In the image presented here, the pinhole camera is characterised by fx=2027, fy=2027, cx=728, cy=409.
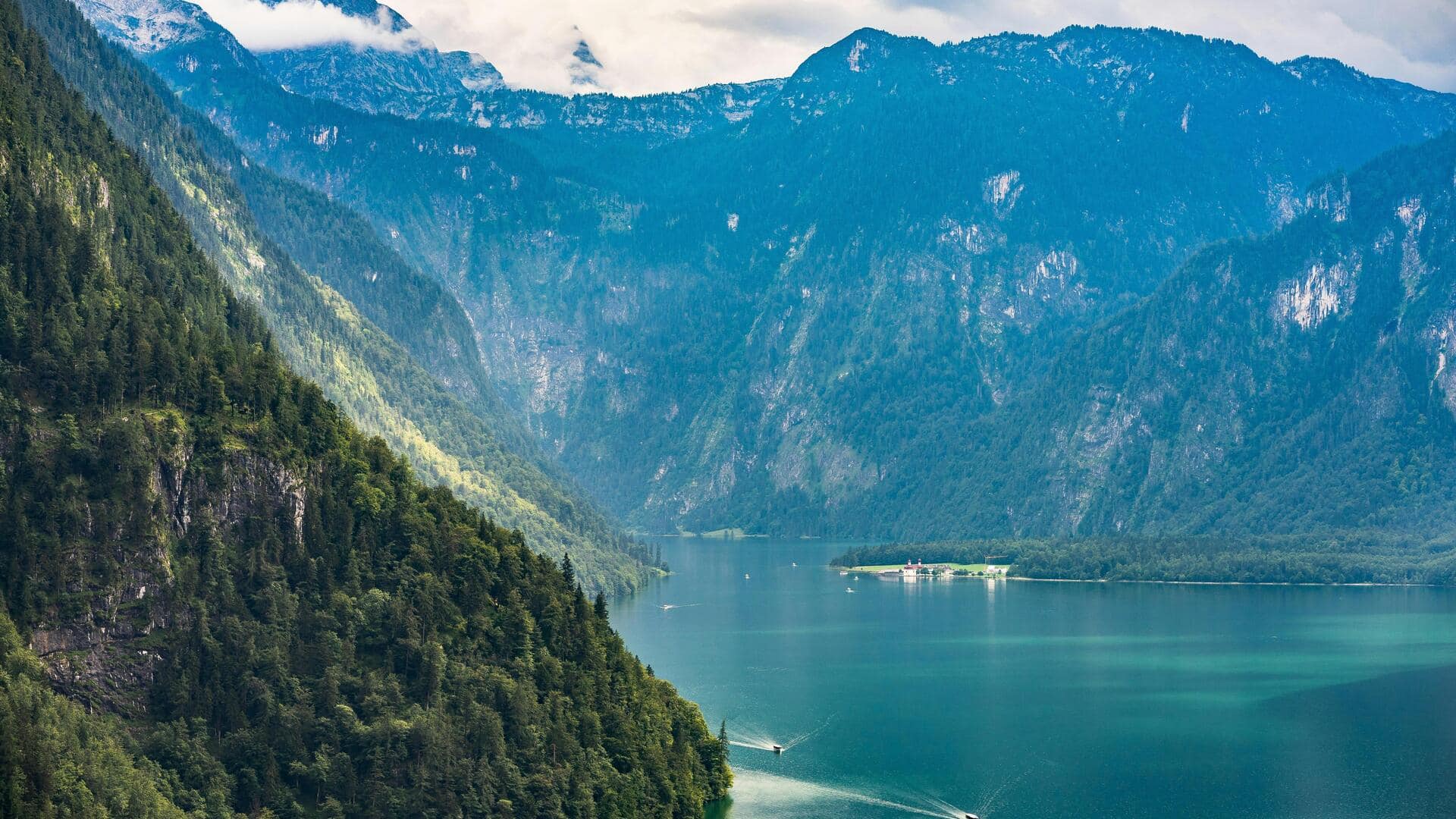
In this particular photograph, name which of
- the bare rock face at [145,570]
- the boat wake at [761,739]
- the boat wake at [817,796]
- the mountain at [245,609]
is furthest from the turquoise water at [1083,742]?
the bare rock face at [145,570]

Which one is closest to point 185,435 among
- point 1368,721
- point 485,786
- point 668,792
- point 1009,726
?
point 485,786

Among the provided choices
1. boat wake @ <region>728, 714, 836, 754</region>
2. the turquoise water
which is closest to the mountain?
the turquoise water

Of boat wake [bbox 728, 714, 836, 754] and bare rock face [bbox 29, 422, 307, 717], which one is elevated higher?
bare rock face [bbox 29, 422, 307, 717]

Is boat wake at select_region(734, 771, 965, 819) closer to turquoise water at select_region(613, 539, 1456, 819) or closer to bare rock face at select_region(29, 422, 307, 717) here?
turquoise water at select_region(613, 539, 1456, 819)

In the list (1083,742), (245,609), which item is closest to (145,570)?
(245,609)

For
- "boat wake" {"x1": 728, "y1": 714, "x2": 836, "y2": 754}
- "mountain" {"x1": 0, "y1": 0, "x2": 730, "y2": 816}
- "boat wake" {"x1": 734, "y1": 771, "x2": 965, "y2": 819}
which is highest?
"mountain" {"x1": 0, "y1": 0, "x2": 730, "y2": 816}

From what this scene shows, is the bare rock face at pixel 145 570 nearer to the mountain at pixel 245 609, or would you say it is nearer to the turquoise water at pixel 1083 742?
the mountain at pixel 245 609

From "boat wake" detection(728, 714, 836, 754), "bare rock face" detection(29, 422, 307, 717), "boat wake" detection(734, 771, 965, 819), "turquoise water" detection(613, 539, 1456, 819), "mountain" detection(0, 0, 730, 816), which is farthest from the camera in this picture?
"boat wake" detection(728, 714, 836, 754)

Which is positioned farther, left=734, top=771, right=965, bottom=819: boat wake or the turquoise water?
the turquoise water

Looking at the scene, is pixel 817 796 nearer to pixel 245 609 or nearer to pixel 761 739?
pixel 761 739
